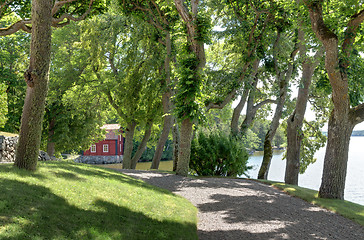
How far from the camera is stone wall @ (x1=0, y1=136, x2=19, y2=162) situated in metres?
11.6

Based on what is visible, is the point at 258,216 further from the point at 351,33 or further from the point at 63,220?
the point at 351,33

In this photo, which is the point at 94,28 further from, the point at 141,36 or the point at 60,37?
the point at 60,37

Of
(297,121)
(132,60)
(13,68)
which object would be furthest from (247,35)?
(13,68)

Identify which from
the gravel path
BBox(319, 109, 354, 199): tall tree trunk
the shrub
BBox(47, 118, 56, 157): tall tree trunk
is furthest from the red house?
BBox(319, 109, 354, 199): tall tree trunk

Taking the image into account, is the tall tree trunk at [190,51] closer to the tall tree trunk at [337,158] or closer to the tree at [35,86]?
the tall tree trunk at [337,158]

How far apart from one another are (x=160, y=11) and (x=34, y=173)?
1270 centimetres

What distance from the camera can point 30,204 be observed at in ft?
18.4

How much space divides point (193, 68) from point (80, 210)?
393 inches

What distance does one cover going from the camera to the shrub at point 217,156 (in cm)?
1702

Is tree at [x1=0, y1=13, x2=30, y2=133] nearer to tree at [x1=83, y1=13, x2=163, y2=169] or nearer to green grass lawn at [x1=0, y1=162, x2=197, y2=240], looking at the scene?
tree at [x1=83, y1=13, x2=163, y2=169]

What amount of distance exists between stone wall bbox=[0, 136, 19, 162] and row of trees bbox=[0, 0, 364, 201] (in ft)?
13.0

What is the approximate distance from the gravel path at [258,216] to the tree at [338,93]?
59.2 inches

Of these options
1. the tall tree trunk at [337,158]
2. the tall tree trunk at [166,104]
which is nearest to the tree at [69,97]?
the tall tree trunk at [166,104]

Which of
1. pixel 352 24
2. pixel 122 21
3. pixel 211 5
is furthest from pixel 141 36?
pixel 352 24
